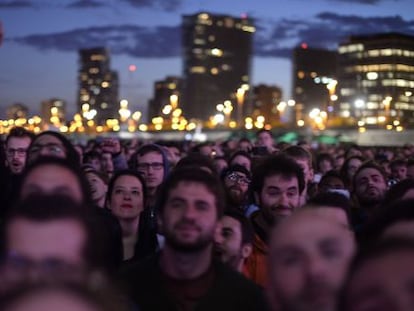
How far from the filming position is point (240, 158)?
1077 cm

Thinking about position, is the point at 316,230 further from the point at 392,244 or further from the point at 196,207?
the point at 196,207

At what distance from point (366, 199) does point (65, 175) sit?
4.97 m

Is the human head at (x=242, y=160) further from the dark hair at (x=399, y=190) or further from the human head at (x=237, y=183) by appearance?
the dark hair at (x=399, y=190)

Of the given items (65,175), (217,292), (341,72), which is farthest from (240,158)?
(341,72)

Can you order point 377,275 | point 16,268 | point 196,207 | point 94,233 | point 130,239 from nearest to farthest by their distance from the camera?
point 377,275
point 16,268
point 94,233
point 196,207
point 130,239

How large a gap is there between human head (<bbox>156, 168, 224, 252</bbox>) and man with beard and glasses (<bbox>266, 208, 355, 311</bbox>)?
917 mm

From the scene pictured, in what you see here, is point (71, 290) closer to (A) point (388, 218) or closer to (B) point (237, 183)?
(A) point (388, 218)

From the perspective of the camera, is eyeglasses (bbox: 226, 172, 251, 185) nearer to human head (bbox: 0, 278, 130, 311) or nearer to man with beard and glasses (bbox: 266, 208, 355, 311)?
man with beard and glasses (bbox: 266, 208, 355, 311)

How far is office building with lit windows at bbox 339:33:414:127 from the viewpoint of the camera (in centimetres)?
15650

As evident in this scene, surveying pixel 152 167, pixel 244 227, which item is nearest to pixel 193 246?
pixel 244 227

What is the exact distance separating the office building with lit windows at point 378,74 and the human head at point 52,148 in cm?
15290

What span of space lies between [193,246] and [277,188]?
271 centimetres

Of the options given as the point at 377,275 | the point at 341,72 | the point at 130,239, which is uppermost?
the point at 341,72

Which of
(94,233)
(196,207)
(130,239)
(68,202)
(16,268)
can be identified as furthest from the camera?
(130,239)
